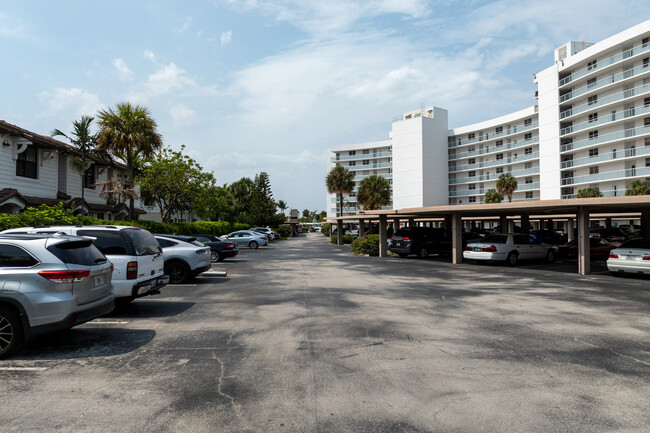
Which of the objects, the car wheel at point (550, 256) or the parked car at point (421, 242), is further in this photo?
the parked car at point (421, 242)

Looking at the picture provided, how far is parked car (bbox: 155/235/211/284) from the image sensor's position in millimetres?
13258

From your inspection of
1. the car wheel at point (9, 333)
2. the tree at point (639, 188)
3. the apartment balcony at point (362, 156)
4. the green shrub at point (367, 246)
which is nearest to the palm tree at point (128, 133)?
the green shrub at point (367, 246)

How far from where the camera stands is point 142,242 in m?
8.89

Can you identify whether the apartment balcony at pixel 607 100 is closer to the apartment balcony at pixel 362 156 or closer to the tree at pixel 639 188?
the tree at pixel 639 188

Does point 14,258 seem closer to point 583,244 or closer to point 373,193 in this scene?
point 583,244

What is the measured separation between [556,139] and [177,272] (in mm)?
59314

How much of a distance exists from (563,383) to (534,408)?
979mm

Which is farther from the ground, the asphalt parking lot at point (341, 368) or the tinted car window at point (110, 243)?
the tinted car window at point (110, 243)

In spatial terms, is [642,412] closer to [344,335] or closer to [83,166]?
[344,335]

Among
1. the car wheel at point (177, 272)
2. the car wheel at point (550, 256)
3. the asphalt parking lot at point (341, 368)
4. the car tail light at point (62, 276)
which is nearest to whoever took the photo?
the asphalt parking lot at point (341, 368)

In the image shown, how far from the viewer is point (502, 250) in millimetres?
19641

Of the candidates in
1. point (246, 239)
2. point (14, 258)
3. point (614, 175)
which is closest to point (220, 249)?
point (246, 239)

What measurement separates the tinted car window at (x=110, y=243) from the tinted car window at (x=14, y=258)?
2.41 meters

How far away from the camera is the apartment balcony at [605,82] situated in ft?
156
